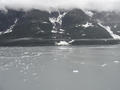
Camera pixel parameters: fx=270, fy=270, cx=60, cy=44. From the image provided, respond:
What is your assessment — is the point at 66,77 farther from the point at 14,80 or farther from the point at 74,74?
the point at 14,80

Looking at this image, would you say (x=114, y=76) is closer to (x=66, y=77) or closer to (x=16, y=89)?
(x=66, y=77)

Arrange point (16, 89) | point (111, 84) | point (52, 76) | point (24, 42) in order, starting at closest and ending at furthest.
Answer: point (16, 89) < point (111, 84) < point (52, 76) < point (24, 42)

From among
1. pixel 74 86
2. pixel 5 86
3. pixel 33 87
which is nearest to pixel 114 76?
pixel 74 86

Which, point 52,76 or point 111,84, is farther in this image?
point 52,76

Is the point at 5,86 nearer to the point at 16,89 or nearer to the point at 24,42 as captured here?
the point at 16,89

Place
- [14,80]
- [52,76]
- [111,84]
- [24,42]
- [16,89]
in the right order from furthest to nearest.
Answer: [24,42] → [52,76] → [14,80] → [111,84] → [16,89]

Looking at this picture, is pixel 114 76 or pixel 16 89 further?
pixel 114 76

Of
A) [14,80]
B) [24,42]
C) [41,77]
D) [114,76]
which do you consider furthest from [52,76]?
[24,42]

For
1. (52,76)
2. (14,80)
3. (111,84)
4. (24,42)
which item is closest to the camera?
(111,84)

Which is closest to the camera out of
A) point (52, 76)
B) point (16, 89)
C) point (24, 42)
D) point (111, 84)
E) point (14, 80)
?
point (16, 89)
